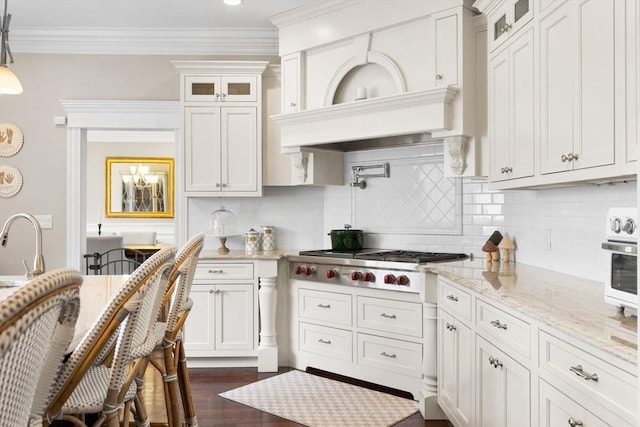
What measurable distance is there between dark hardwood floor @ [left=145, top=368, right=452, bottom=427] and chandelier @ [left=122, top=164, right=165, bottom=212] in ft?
19.9

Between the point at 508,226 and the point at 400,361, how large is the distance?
3.73 ft

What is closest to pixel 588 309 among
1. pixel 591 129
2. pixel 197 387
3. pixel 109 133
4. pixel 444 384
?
pixel 591 129

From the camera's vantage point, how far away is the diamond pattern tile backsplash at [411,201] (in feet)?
13.8

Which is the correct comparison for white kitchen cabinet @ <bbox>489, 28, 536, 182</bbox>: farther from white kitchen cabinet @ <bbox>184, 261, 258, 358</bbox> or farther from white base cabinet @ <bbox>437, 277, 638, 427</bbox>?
white kitchen cabinet @ <bbox>184, 261, 258, 358</bbox>

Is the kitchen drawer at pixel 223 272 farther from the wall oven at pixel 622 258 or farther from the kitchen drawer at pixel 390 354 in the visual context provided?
the wall oven at pixel 622 258

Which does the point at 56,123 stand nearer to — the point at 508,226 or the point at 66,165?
the point at 66,165

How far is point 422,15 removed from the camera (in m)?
3.79

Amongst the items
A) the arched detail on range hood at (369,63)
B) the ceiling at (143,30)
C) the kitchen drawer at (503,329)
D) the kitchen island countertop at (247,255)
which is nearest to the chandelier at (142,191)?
the ceiling at (143,30)

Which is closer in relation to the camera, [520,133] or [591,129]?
[591,129]

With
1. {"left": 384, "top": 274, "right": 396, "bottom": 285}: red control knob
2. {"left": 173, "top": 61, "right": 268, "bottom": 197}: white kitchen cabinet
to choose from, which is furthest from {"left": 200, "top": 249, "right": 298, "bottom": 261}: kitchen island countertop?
{"left": 384, "top": 274, "right": 396, "bottom": 285}: red control knob

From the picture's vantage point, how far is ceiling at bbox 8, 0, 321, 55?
15.2 feet

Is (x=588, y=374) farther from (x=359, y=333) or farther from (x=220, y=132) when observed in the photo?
(x=220, y=132)

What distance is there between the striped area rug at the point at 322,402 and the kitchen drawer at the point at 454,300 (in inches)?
31.0

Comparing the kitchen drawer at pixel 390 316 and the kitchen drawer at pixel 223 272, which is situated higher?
the kitchen drawer at pixel 223 272
